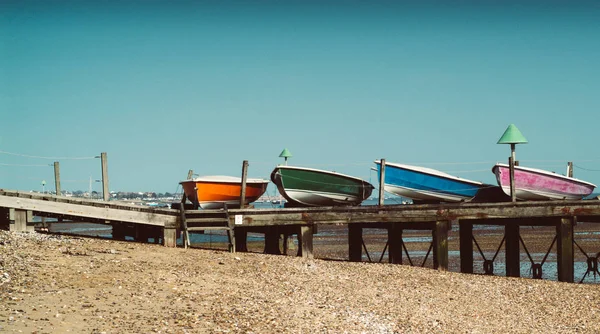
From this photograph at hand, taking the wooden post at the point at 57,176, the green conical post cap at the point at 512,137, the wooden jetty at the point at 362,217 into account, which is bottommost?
the wooden jetty at the point at 362,217

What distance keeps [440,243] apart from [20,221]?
1248 cm

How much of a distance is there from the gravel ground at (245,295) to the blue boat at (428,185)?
421cm

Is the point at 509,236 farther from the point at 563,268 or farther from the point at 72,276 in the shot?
the point at 72,276

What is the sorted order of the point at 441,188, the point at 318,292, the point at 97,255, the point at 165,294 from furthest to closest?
the point at 441,188, the point at 97,255, the point at 318,292, the point at 165,294

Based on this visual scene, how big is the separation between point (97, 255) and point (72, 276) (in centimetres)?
288

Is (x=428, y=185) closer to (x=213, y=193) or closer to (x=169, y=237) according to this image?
(x=213, y=193)

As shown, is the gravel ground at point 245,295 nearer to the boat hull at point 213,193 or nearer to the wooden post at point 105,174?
the wooden post at point 105,174

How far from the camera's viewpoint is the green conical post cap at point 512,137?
23058mm

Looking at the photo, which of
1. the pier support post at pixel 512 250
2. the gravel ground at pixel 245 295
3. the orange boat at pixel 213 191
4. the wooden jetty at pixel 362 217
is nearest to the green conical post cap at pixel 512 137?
the wooden jetty at pixel 362 217

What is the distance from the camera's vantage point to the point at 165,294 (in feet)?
43.0

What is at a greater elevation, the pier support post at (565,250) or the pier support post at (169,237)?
the pier support post at (169,237)

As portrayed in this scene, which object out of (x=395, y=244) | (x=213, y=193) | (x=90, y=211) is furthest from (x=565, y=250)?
(x=90, y=211)

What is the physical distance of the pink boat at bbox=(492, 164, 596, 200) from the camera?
23609mm

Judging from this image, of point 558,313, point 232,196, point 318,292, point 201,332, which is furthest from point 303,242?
point 201,332
